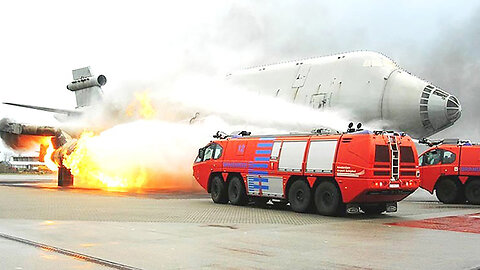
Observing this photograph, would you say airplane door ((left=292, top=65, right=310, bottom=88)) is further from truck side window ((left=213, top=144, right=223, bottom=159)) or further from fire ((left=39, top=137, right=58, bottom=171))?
fire ((left=39, top=137, right=58, bottom=171))

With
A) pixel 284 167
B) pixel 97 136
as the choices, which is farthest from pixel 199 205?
pixel 97 136

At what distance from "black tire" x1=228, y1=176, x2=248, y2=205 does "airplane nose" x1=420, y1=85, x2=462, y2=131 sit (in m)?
8.13

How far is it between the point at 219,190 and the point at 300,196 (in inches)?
169

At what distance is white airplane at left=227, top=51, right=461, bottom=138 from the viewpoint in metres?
22.2

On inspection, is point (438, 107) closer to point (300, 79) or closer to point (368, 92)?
point (368, 92)

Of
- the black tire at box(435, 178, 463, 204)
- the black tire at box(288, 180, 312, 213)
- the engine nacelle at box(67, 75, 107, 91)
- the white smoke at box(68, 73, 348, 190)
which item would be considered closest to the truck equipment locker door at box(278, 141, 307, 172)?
the black tire at box(288, 180, 312, 213)

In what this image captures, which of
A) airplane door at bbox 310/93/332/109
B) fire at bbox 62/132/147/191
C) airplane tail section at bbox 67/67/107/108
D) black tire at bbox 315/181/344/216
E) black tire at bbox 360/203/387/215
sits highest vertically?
airplane tail section at bbox 67/67/107/108

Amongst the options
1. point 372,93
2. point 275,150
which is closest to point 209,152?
point 275,150

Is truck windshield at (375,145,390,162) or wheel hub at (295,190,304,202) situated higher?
truck windshield at (375,145,390,162)

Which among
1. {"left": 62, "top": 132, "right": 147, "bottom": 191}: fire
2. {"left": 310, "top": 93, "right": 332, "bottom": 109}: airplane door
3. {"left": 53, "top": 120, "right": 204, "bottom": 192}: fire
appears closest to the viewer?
{"left": 310, "top": 93, "right": 332, "bottom": 109}: airplane door

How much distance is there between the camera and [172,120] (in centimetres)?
2894

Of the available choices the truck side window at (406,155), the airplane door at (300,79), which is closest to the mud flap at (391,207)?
the truck side window at (406,155)

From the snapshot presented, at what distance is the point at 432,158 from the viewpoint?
925 inches

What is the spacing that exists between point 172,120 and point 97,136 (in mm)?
4822
